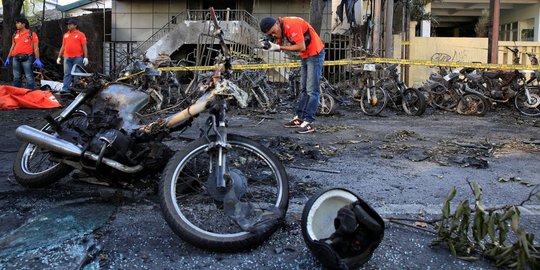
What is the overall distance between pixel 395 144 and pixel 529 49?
978 centimetres

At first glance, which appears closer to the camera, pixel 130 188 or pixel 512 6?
pixel 130 188

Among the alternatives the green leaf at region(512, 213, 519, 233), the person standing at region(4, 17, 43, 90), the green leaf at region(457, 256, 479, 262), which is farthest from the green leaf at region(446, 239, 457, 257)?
the person standing at region(4, 17, 43, 90)

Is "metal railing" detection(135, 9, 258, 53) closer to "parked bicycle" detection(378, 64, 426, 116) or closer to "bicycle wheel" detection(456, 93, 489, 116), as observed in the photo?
"parked bicycle" detection(378, 64, 426, 116)

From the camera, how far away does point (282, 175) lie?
11.0ft

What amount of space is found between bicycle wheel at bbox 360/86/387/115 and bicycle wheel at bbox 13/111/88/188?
7.18 meters

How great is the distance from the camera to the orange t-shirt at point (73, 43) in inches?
445

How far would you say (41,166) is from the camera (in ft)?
14.8

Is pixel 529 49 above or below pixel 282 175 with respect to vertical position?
above

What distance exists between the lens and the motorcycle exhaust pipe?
12.0 feet

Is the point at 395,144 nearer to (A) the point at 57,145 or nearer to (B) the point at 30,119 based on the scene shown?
(A) the point at 57,145

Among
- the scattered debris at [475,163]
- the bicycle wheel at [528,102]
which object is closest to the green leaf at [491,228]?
the scattered debris at [475,163]

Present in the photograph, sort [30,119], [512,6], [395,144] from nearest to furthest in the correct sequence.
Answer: [395,144] → [30,119] → [512,6]

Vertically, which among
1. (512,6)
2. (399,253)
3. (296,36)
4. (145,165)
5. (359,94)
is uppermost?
(512,6)

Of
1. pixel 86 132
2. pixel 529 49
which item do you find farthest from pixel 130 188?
pixel 529 49
